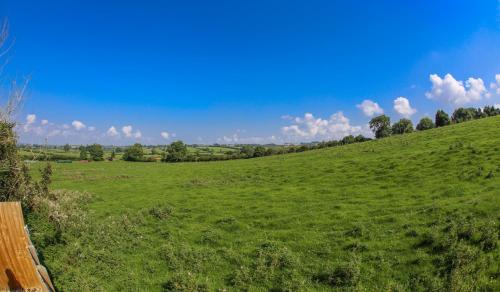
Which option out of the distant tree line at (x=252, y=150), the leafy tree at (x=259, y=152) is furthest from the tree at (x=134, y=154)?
the leafy tree at (x=259, y=152)

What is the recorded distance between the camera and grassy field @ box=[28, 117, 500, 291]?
41.3 ft

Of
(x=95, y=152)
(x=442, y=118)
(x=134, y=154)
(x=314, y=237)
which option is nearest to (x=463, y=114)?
(x=442, y=118)

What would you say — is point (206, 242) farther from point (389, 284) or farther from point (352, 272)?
point (389, 284)

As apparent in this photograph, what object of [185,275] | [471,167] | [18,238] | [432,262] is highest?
[471,167]

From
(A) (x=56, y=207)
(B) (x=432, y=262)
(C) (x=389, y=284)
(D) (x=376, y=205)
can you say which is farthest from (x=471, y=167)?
(A) (x=56, y=207)

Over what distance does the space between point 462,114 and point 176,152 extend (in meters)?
88.3

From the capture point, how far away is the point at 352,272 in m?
12.7

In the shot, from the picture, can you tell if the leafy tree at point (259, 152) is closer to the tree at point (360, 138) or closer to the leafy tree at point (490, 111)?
the tree at point (360, 138)

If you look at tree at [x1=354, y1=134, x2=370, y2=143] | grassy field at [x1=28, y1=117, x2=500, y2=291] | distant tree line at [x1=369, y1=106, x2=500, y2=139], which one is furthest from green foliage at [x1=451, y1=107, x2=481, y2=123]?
grassy field at [x1=28, y1=117, x2=500, y2=291]

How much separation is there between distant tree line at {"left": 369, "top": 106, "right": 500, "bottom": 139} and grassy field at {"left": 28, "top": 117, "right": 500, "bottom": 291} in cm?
6436

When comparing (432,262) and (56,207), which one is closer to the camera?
(432,262)

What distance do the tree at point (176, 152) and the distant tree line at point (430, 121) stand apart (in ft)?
207

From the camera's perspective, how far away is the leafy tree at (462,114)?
88.3 metres

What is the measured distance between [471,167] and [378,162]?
10.3m
